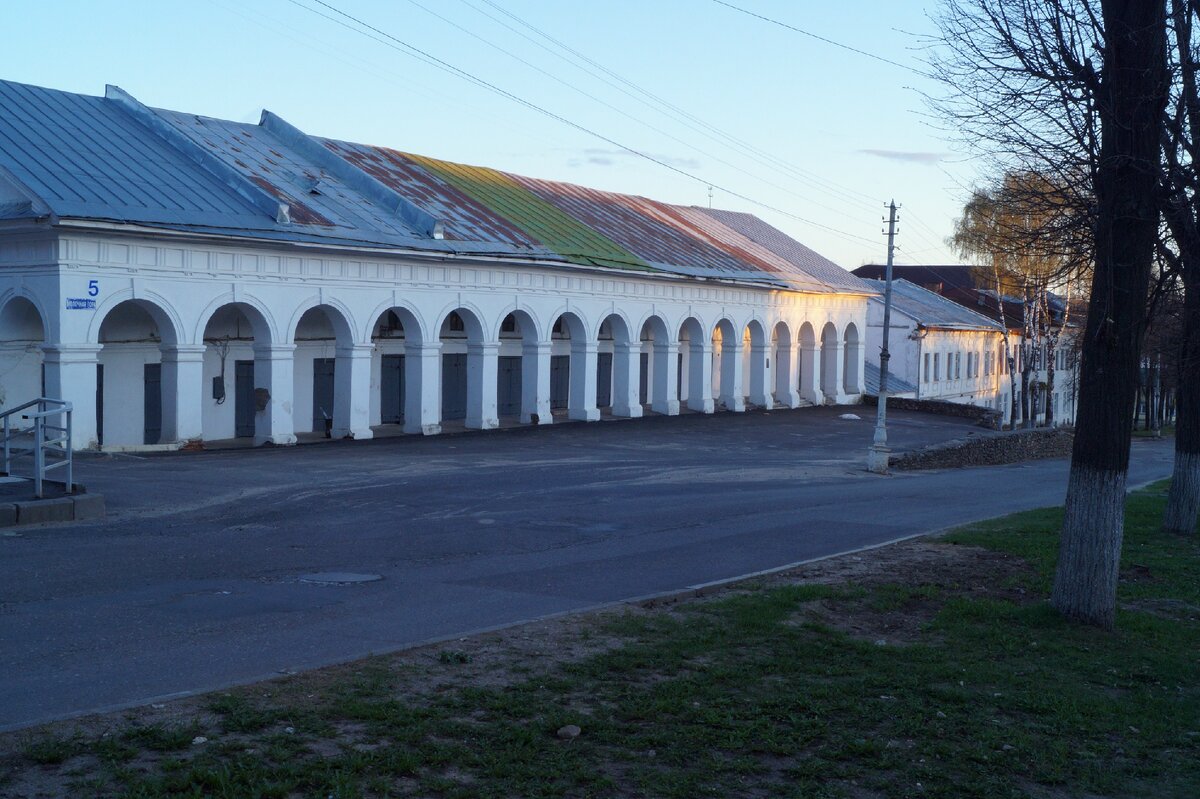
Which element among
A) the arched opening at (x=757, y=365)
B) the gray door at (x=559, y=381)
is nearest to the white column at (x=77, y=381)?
the gray door at (x=559, y=381)

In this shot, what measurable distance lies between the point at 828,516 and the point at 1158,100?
9044 mm

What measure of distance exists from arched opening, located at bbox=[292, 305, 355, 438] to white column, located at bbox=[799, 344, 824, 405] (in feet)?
77.8

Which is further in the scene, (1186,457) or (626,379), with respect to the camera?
(626,379)

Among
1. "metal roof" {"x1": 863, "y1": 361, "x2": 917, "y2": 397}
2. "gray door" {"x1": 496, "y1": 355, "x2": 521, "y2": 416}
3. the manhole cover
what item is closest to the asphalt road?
the manhole cover

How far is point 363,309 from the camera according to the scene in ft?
92.1

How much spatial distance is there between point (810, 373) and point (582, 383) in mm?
16166

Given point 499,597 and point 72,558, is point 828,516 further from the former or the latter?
point 72,558

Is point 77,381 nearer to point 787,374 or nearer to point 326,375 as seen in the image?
point 326,375

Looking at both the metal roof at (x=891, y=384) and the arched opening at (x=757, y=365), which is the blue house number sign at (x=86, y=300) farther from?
the metal roof at (x=891, y=384)

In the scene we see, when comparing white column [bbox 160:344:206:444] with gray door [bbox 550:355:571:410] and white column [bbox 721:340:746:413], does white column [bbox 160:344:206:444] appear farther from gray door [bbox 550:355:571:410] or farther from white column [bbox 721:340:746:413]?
white column [bbox 721:340:746:413]

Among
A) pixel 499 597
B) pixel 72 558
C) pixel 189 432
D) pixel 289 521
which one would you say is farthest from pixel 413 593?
pixel 189 432

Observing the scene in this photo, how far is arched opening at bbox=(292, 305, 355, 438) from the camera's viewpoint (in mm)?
28062

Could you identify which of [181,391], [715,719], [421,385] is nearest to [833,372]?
[421,385]

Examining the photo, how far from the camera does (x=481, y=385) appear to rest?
104 feet
